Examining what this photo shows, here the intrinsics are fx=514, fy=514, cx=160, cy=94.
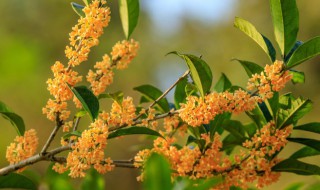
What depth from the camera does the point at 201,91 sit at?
132cm

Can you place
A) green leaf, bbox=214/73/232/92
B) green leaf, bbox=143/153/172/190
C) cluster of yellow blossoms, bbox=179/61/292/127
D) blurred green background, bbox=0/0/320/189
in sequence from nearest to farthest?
green leaf, bbox=143/153/172/190
cluster of yellow blossoms, bbox=179/61/292/127
green leaf, bbox=214/73/232/92
blurred green background, bbox=0/0/320/189

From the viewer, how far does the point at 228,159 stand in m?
1.42

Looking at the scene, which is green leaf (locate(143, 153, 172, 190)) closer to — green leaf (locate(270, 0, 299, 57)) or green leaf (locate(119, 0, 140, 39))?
green leaf (locate(270, 0, 299, 57))

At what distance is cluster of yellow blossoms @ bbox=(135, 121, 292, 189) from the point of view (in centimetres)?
135

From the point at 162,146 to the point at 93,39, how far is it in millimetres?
346

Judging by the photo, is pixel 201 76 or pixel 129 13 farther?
pixel 129 13

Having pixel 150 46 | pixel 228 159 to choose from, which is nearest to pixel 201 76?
pixel 228 159

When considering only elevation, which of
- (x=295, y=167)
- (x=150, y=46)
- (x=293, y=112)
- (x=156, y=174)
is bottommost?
(x=156, y=174)

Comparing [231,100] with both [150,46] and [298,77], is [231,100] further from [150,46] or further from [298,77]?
[150,46]

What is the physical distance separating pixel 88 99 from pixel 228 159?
42cm

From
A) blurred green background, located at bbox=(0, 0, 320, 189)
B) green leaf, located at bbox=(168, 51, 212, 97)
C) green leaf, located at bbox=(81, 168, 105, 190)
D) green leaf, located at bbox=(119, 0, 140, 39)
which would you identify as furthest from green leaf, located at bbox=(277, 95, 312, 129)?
blurred green background, located at bbox=(0, 0, 320, 189)

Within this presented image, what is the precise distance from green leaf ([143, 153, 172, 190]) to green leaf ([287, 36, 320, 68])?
0.89 metres

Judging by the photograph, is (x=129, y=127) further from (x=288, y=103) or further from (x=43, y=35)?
(x=43, y=35)

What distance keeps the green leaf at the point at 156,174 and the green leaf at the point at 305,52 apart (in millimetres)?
887
